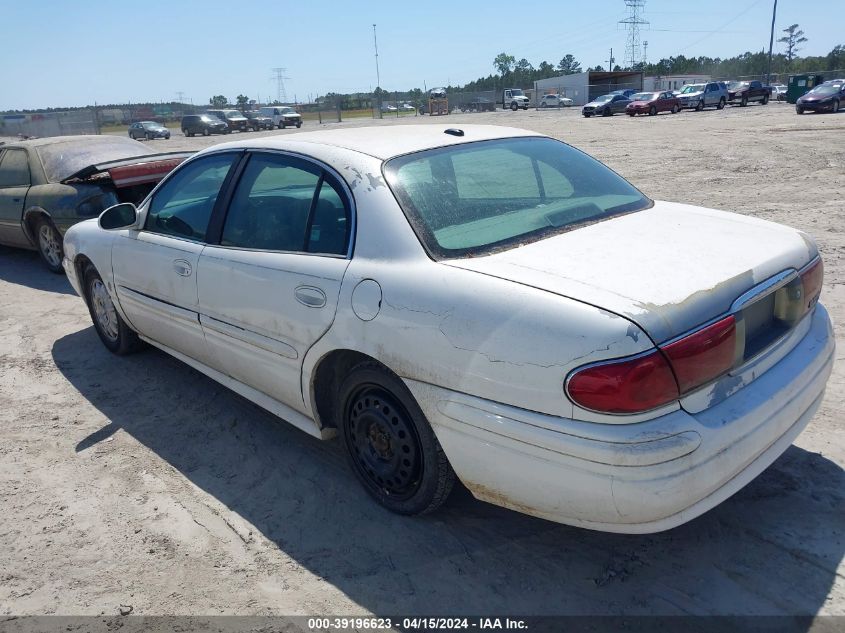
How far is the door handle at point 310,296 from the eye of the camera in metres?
2.93

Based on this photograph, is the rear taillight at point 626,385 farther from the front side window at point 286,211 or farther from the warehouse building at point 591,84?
the warehouse building at point 591,84

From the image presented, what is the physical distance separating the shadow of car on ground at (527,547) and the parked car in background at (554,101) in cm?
6342

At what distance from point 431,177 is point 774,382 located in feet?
5.33

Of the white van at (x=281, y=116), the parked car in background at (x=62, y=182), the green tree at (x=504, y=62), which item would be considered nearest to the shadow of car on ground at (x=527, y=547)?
the parked car in background at (x=62, y=182)

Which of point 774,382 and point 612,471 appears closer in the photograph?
point 612,471

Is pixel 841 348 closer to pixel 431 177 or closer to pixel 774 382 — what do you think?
pixel 774 382

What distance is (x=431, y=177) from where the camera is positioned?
3041 mm

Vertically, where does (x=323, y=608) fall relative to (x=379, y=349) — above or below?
below

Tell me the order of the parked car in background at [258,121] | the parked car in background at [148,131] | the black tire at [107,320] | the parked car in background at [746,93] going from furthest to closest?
the parked car in background at [258,121] → the parked car in background at [148,131] → the parked car in background at [746,93] → the black tire at [107,320]

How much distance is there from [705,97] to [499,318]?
144 feet

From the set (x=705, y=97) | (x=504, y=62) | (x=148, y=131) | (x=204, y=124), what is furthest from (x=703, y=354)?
(x=504, y=62)

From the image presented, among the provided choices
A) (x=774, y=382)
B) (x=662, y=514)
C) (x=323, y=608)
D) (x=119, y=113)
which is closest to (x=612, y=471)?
(x=662, y=514)

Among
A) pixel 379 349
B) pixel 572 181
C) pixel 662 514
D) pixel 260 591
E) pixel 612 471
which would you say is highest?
pixel 572 181

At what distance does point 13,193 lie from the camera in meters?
8.10
